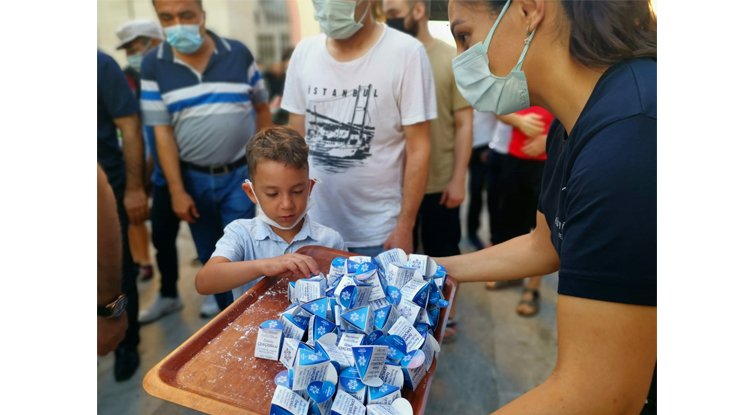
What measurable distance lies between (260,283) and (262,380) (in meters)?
0.25

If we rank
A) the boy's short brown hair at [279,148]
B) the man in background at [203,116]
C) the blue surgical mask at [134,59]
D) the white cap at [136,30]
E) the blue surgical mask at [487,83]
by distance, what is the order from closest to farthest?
the blue surgical mask at [487,83] < the boy's short brown hair at [279,148] < the man in background at [203,116] < the white cap at [136,30] < the blue surgical mask at [134,59]

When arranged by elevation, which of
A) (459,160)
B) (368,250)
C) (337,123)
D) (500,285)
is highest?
(337,123)

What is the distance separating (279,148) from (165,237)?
2.20 feet

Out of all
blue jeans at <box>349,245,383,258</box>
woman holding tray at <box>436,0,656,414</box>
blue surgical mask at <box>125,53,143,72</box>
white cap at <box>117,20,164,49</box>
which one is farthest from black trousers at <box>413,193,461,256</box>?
blue surgical mask at <box>125,53,143,72</box>

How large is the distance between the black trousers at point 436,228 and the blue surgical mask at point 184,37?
0.77 m

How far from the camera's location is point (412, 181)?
1.28 metres

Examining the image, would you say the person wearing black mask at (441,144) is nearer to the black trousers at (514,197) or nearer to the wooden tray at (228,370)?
the black trousers at (514,197)

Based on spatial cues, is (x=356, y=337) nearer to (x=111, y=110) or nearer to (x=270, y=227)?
(x=270, y=227)

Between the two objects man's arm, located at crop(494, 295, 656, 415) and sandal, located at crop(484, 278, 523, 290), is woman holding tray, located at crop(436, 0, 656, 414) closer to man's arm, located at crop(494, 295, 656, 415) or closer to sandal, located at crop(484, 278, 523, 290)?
man's arm, located at crop(494, 295, 656, 415)

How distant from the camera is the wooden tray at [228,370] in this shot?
0.77 metres

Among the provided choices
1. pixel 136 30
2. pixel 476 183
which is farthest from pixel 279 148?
pixel 136 30

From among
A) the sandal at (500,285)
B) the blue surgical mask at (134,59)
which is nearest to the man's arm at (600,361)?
the sandal at (500,285)

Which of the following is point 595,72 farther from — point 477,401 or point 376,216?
point 477,401
